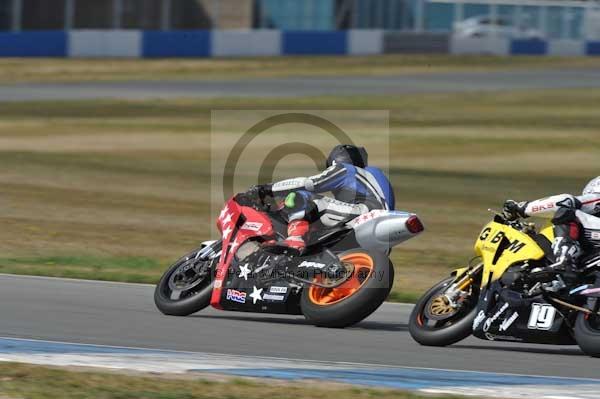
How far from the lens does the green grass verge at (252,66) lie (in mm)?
34500

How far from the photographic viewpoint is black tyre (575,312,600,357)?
7703mm

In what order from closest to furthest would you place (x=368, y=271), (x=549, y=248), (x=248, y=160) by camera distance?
(x=549, y=248) < (x=368, y=271) < (x=248, y=160)

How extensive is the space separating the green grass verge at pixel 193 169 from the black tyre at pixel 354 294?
2360 millimetres

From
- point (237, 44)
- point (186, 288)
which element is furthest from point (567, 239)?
point (237, 44)

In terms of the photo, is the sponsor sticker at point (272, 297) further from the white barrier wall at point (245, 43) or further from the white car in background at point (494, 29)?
the white car in background at point (494, 29)

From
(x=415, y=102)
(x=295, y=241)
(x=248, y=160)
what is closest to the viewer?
(x=295, y=241)

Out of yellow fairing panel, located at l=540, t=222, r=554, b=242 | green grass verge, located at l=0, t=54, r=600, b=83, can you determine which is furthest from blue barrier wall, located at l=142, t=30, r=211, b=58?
yellow fairing panel, located at l=540, t=222, r=554, b=242

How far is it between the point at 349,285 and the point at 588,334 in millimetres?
1882

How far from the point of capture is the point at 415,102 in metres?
31.2

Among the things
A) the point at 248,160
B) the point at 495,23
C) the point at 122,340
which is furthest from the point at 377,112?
the point at 122,340

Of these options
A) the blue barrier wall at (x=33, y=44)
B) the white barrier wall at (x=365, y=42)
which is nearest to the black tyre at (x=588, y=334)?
the blue barrier wall at (x=33, y=44)

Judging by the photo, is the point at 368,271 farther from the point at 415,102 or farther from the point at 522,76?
the point at 522,76

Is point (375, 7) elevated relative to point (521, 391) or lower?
elevated

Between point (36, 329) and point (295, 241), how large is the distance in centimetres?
212
